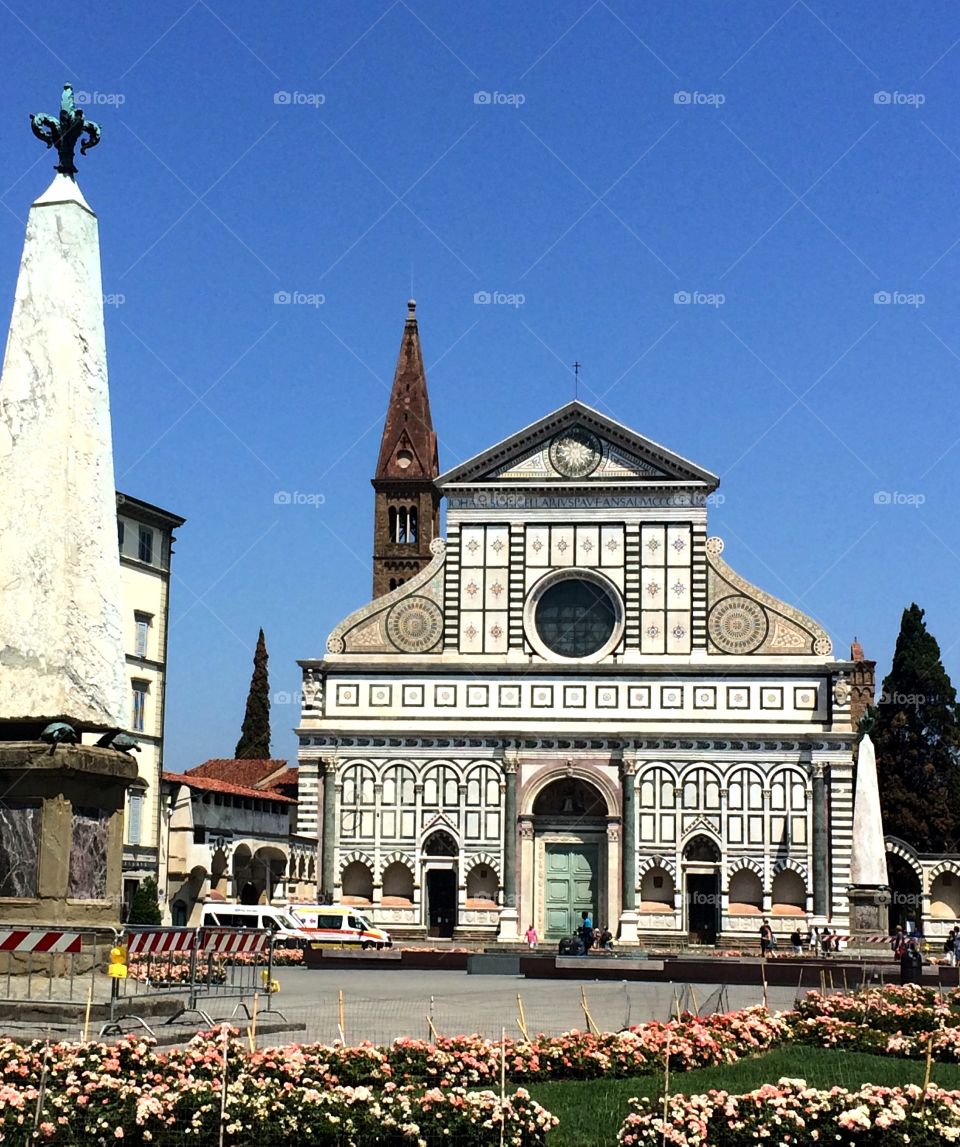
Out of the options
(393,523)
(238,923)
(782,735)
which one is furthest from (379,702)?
(393,523)

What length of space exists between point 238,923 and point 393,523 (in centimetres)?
2729

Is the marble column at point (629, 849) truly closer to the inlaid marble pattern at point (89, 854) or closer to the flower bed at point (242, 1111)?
the inlaid marble pattern at point (89, 854)

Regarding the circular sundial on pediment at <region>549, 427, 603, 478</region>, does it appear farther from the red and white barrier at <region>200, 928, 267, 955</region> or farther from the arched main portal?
the red and white barrier at <region>200, 928, 267, 955</region>

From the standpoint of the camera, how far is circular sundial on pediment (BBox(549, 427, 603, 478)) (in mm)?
56438

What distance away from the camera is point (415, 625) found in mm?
56844

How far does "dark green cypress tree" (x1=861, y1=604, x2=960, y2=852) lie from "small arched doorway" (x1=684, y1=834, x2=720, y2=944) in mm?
17018

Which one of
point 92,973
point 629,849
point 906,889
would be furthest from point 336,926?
point 92,973

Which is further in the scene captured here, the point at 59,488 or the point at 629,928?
the point at 629,928

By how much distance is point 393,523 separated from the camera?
240 ft

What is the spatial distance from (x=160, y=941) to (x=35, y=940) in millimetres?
3010

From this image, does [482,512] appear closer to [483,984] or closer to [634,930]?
[634,930]

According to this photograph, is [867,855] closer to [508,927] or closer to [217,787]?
[508,927]

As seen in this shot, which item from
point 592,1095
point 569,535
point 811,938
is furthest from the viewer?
point 569,535

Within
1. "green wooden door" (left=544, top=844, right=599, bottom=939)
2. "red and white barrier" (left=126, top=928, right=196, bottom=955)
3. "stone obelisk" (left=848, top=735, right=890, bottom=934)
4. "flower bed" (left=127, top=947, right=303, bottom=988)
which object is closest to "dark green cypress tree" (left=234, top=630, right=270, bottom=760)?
"green wooden door" (left=544, top=844, right=599, bottom=939)
